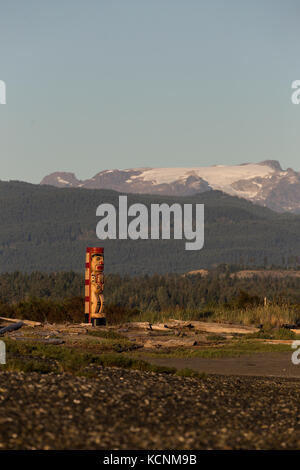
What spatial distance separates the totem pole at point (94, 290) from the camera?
39656mm

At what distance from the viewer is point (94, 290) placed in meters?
39.9

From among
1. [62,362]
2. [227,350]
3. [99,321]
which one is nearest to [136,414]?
[62,362]

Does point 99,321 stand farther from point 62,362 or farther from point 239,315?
point 62,362

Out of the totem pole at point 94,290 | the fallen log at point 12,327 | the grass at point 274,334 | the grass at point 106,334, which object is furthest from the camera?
the totem pole at point 94,290

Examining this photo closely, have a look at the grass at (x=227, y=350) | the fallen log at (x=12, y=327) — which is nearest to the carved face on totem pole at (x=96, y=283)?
the fallen log at (x=12, y=327)

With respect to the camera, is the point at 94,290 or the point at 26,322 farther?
the point at 94,290

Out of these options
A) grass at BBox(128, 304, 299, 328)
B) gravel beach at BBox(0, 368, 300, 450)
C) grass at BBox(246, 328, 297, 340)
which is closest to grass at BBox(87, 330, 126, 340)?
grass at BBox(246, 328, 297, 340)

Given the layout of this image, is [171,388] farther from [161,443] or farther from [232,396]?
[161,443]

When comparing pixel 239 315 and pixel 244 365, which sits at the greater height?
pixel 239 315

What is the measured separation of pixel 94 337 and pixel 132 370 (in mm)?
11056

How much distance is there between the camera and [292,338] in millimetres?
36750

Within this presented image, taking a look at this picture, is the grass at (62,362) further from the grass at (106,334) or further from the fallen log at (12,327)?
the fallen log at (12,327)

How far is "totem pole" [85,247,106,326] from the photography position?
39.7 metres
